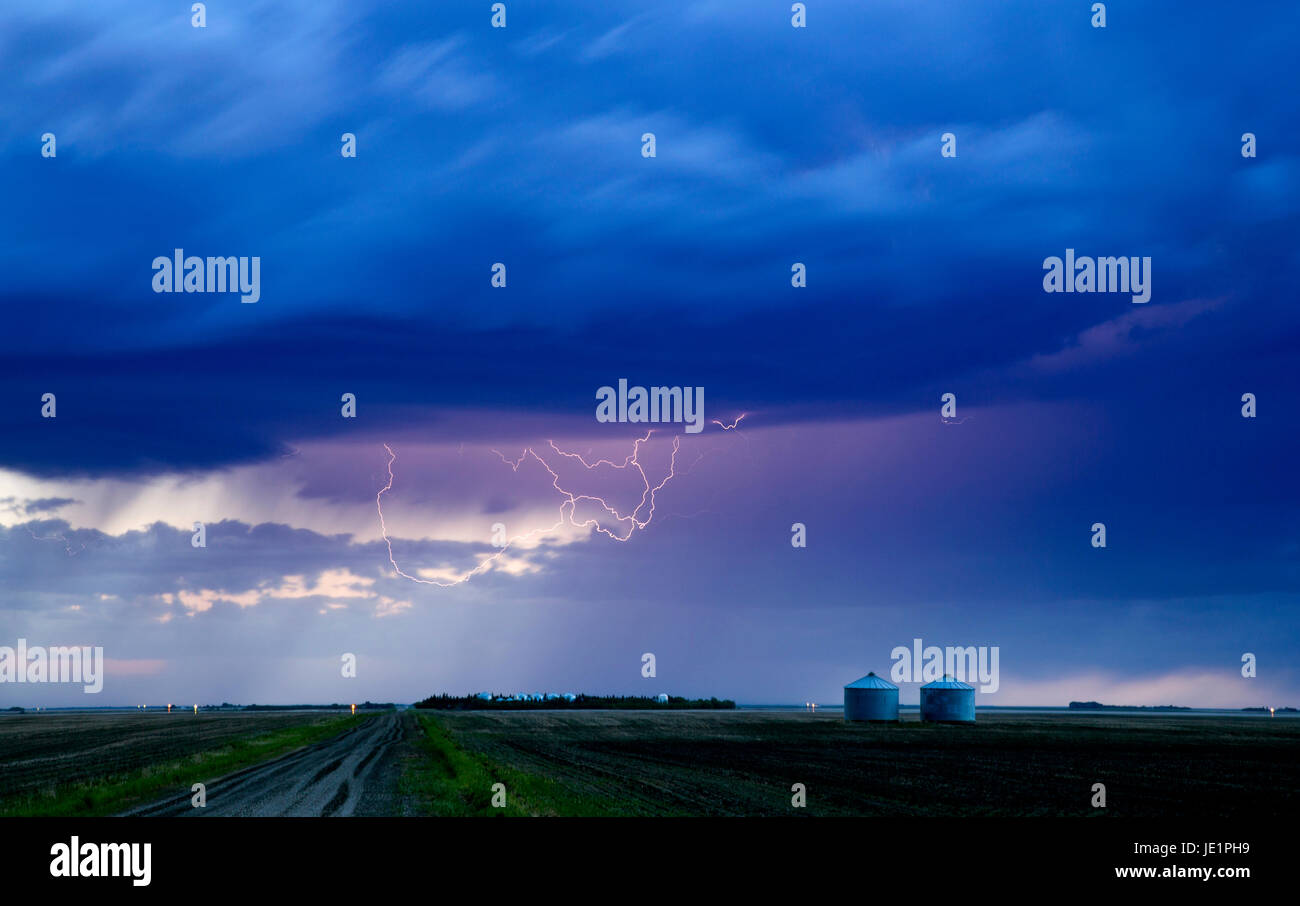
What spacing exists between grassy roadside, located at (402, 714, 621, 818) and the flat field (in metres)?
0.10

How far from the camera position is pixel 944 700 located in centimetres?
12075

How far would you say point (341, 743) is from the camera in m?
78.6

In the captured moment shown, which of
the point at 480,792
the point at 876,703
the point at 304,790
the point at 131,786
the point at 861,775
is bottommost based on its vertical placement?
the point at 876,703

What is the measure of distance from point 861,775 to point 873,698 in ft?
247

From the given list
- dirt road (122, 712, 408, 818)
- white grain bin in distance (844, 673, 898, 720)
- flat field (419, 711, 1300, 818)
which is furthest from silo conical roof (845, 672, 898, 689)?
dirt road (122, 712, 408, 818)

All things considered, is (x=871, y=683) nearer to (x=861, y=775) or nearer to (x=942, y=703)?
(x=942, y=703)

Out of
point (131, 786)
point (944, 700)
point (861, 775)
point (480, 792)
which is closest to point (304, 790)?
point (131, 786)

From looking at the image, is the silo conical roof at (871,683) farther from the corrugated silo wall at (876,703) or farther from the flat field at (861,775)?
the flat field at (861,775)

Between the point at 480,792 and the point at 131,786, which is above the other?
the point at 480,792

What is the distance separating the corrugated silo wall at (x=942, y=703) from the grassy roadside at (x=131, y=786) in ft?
254

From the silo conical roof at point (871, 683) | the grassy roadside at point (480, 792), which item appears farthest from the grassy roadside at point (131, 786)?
the silo conical roof at point (871, 683)

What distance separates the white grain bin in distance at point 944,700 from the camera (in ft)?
396
